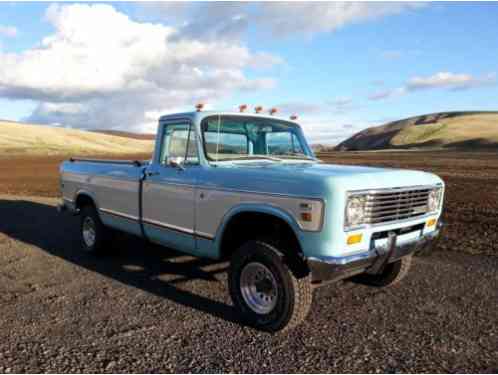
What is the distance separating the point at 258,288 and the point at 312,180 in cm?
130

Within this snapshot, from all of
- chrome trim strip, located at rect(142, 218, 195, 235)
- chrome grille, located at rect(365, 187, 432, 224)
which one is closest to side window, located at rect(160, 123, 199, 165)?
chrome trim strip, located at rect(142, 218, 195, 235)

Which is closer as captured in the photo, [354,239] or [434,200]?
[354,239]

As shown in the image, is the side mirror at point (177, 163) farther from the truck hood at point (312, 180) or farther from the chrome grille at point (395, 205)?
the chrome grille at point (395, 205)

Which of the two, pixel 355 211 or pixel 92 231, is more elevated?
pixel 355 211

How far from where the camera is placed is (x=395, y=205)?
153 inches

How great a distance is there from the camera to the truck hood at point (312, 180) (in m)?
3.51

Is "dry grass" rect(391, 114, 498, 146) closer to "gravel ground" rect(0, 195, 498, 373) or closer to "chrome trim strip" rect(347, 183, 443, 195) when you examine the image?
"gravel ground" rect(0, 195, 498, 373)

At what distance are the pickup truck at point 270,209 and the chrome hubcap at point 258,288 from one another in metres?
0.01

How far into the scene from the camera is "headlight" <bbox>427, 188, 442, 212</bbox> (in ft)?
14.4

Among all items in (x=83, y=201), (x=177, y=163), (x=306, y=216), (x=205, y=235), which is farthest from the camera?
(x=83, y=201)

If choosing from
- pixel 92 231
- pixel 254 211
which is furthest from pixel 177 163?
pixel 92 231

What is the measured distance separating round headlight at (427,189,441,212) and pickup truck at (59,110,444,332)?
11mm

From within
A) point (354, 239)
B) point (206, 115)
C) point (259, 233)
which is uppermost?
point (206, 115)

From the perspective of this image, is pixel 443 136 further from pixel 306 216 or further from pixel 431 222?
pixel 306 216
